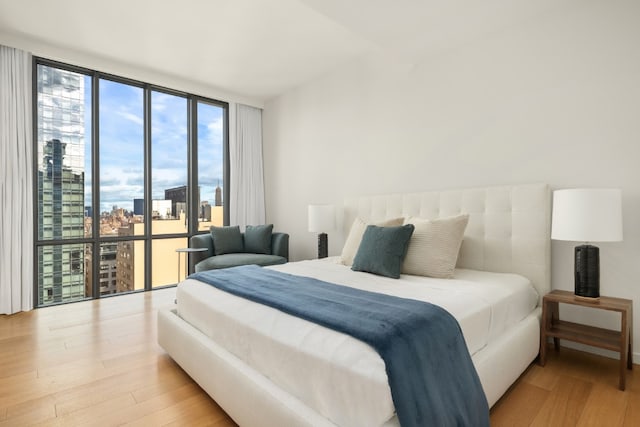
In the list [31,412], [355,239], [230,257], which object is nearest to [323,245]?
[355,239]

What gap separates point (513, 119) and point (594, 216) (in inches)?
42.1

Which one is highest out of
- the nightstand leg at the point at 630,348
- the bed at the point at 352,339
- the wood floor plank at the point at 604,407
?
the bed at the point at 352,339

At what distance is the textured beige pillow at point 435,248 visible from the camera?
8.00ft

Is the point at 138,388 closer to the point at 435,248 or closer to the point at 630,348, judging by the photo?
the point at 435,248

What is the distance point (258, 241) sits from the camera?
4.51m

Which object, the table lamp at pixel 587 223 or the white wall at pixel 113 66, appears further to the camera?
the white wall at pixel 113 66

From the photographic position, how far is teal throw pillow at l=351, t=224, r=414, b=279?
8.06 feet

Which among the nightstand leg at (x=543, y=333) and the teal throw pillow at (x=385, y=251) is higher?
the teal throw pillow at (x=385, y=251)

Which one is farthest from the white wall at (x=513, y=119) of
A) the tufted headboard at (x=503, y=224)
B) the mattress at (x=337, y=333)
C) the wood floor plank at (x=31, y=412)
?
the wood floor plank at (x=31, y=412)

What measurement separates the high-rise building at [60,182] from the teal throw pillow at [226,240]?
5.00 feet

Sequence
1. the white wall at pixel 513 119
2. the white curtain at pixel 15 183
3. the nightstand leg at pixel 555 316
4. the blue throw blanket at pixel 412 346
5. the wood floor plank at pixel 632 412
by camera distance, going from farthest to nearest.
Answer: the white curtain at pixel 15 183 → the nightstand leg at pixel 555 316 → the white wall at pixel 513 119 → the wood floor plank at pixel 632 412 → the blue throw blanket at pixel 412 346

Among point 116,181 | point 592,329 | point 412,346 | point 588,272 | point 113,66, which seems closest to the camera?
point 412,346

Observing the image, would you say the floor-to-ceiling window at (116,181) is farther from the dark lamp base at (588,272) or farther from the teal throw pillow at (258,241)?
the dark lamp base at (588,272)

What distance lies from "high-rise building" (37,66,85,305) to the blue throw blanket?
329 cm
